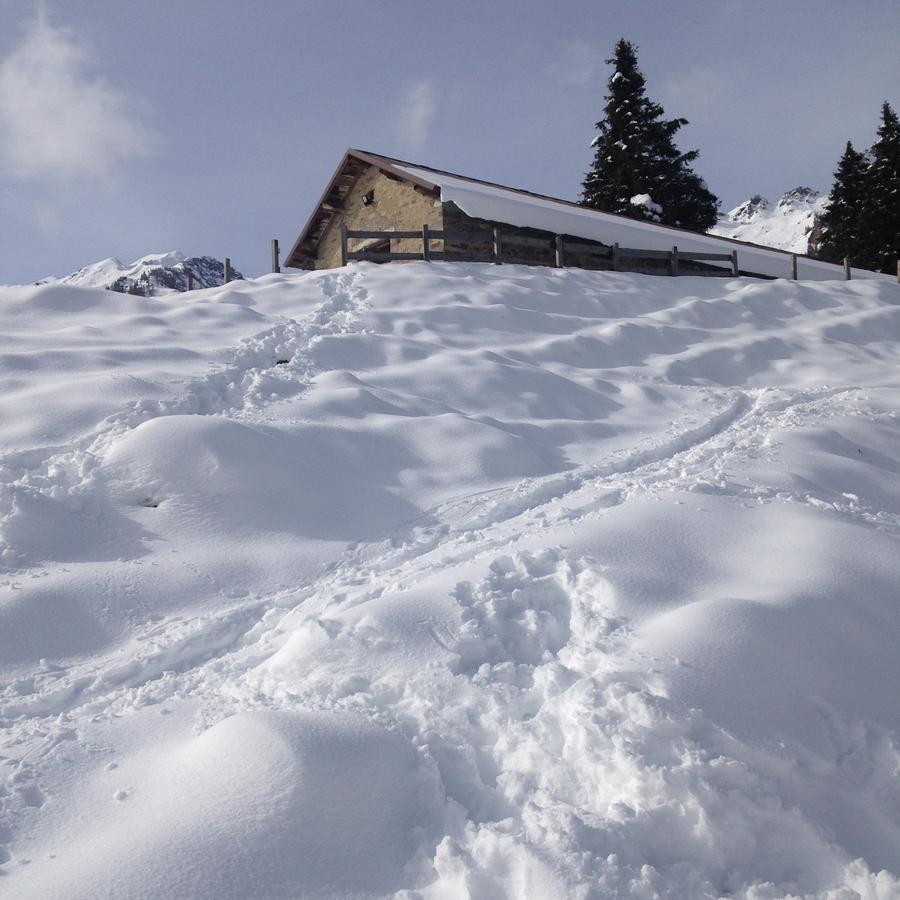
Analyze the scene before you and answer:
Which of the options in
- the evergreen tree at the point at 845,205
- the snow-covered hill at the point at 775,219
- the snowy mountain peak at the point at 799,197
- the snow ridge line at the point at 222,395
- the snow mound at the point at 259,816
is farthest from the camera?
the snowy mountain peak at the point at 799,197

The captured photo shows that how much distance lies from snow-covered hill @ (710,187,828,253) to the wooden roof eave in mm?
96770

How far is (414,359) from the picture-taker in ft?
30.3

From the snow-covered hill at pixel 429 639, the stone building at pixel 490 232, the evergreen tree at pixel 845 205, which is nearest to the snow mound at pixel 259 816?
the snow-covered hill at pixel 429 639

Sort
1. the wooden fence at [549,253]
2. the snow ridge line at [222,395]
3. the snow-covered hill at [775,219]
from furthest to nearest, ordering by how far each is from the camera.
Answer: the snow-covered hill at [775,219], the wooden fence at [549,253], the snow ridge line at [222,395]

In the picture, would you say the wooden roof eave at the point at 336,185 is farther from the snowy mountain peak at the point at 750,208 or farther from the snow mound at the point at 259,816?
the snowy mountain peak at the point at 750,208

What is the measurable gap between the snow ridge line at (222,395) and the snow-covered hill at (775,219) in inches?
4137

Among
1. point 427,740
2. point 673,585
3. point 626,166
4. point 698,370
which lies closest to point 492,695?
point 427,740

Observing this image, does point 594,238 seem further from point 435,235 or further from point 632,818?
point 632,818

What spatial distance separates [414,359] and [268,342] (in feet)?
6.69

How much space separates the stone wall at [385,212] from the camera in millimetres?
16094

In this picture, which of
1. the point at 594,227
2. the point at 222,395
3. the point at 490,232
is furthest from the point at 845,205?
the point at 222,395

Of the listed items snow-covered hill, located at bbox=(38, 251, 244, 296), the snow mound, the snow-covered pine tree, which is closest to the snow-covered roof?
the snow-covered pine tree

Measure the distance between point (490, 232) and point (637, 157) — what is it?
14022 mm

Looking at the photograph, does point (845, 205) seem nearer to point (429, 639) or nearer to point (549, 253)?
point (549, 253)
